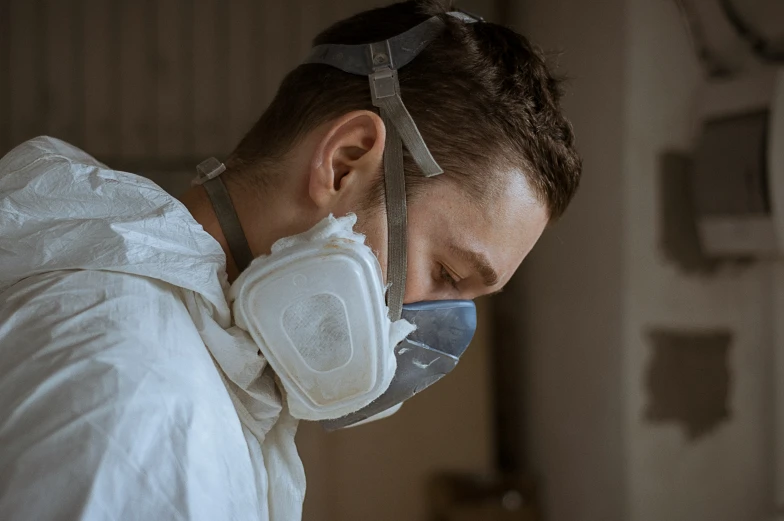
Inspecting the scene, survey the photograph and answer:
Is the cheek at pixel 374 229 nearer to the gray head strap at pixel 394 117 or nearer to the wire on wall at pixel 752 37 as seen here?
the gray head strap at pixel 394 117

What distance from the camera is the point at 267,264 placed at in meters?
0.81

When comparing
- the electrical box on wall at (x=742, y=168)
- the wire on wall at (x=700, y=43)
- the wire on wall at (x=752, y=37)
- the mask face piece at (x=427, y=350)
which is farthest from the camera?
the wire on wall at (x=700, y=43)

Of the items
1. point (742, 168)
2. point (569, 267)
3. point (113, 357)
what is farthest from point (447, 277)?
point (569, 267)

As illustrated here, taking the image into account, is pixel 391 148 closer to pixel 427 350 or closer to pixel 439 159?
pixel 439 159

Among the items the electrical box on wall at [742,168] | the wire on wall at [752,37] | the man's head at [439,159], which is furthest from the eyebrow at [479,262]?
the wire on wall at [752,37]

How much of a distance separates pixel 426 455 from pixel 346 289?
2212 mm

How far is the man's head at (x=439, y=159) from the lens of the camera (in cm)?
90

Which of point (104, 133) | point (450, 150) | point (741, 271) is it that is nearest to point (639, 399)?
point (741, 271)

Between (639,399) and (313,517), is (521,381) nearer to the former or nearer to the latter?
(639,399)

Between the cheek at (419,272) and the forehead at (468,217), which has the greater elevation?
the forehead at (468,217)

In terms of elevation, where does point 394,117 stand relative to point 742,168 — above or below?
above

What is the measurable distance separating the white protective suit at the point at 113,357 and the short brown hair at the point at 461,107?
0.81ft

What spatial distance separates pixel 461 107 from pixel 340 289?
0.31m

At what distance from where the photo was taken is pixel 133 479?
1.83ft
